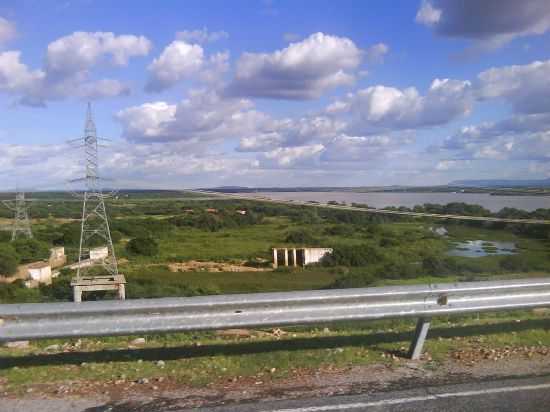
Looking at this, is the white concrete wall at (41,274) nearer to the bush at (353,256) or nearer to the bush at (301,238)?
the bush at (353,256)

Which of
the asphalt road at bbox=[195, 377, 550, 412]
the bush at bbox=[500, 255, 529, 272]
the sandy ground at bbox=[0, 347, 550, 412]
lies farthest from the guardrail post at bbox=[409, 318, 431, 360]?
the bush at bbox=[500, 255, 529, 272]

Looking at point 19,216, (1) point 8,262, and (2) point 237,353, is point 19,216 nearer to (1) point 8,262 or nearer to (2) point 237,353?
(1) point 8,262

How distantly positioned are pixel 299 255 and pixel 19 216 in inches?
881

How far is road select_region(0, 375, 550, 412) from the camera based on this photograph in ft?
14.6

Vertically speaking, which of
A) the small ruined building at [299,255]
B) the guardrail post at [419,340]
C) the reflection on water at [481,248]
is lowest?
the small ruined building at [299,255]

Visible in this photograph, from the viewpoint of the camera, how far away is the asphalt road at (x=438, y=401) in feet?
14.6

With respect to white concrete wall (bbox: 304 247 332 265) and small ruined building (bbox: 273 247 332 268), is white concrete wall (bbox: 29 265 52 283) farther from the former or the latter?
white concrete wall (bbox: 304 247 332 265)

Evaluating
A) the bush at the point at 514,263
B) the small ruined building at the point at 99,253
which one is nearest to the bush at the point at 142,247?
the small ruined building at the point at 99,253

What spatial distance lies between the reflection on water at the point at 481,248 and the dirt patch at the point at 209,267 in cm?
1946

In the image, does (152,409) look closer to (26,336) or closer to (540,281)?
(26,336)

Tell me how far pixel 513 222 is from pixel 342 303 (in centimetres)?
1371

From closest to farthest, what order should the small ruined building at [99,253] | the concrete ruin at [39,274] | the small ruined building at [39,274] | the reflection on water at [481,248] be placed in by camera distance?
the reflection on water at [481,248] < the small ruined building at [39,274] < the concrete ruin at [39,274] < the small ruined building at [99,253]

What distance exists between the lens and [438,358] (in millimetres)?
5922

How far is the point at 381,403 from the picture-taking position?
4.59m
